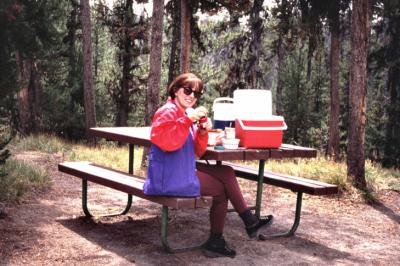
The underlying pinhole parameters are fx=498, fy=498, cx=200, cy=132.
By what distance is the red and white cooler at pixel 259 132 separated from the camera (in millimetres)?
4949

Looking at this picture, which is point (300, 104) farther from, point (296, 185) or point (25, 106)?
point (296, 185)

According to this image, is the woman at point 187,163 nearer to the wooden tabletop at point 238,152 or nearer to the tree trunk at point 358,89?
the wooden tabletop at point 238,152

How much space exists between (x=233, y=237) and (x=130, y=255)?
4.35 ft

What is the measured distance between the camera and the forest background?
8.45 m

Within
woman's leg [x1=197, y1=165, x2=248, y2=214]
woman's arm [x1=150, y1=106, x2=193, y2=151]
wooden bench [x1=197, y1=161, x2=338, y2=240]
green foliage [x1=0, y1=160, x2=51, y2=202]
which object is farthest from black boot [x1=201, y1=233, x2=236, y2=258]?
green foliage [x1=0, y1=160, x2=51, y2=202]

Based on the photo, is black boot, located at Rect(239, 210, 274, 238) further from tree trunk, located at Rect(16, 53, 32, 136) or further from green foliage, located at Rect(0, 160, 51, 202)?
tree trunk, located at Rect(16, 53, 32, 136)

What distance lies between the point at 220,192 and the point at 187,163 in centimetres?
53

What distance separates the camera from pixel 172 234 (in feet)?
18.4

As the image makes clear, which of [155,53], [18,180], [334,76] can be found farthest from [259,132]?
[334,76]

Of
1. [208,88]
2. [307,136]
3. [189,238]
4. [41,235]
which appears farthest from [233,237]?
[208,88]

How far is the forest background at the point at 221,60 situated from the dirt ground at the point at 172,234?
4.71ft

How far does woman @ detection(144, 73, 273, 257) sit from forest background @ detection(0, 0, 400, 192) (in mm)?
2450

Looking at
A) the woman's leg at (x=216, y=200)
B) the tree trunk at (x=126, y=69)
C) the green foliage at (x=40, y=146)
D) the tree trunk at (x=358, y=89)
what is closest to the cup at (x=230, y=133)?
the woman's leg at (x=216, y=200)

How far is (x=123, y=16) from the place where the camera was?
78.0ft
